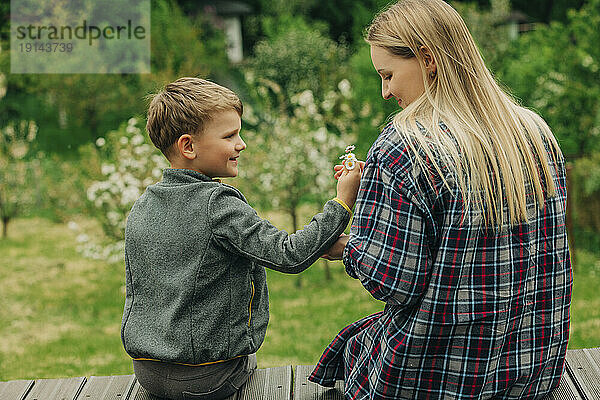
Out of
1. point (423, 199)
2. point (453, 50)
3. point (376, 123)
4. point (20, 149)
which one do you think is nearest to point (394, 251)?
point (423, 199)

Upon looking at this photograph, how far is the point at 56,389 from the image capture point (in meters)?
2.34

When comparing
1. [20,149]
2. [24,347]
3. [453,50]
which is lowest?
[24,347]

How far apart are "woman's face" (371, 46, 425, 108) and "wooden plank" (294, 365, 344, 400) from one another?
92cm

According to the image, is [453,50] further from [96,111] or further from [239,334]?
[96,111]

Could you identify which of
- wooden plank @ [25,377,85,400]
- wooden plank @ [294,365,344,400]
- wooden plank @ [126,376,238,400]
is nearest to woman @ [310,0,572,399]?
wooden plank @ [294,365,344,400]

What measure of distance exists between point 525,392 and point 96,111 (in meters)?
8.88

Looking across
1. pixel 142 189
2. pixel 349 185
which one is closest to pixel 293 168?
pixel 142 189

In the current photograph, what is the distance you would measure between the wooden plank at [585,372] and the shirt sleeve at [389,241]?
2.60ft

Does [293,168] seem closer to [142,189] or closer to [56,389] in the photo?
[142,189]

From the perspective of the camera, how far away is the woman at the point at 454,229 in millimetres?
1665

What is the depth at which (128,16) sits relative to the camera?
10.4 metres

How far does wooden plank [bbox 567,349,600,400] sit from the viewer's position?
214cm

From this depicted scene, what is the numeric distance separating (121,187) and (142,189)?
0.49ft

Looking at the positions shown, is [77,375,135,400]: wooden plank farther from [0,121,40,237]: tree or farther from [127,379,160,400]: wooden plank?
[0,121,40,237]: tree
